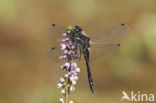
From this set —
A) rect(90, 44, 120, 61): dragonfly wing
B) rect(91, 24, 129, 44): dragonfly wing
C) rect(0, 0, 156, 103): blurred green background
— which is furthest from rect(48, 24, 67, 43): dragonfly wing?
rect(0, 0, 156, 103): blurred green background

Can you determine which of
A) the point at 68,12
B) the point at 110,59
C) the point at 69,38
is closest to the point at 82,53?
the point at 69,38

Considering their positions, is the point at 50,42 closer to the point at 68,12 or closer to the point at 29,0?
the point at 68,12

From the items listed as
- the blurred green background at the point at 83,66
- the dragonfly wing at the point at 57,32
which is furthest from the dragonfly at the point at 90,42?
the blurred green background at the point at 83,66

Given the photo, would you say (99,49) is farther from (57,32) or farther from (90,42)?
(57,32)

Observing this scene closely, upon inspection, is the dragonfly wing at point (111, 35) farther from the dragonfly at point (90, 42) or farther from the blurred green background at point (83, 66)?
the blurred green background at point (83, 66)

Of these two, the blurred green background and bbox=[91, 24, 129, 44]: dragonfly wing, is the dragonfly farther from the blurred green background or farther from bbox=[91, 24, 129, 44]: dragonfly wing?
the blurred green background

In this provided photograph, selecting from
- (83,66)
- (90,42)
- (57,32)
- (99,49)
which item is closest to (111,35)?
(99,49)
